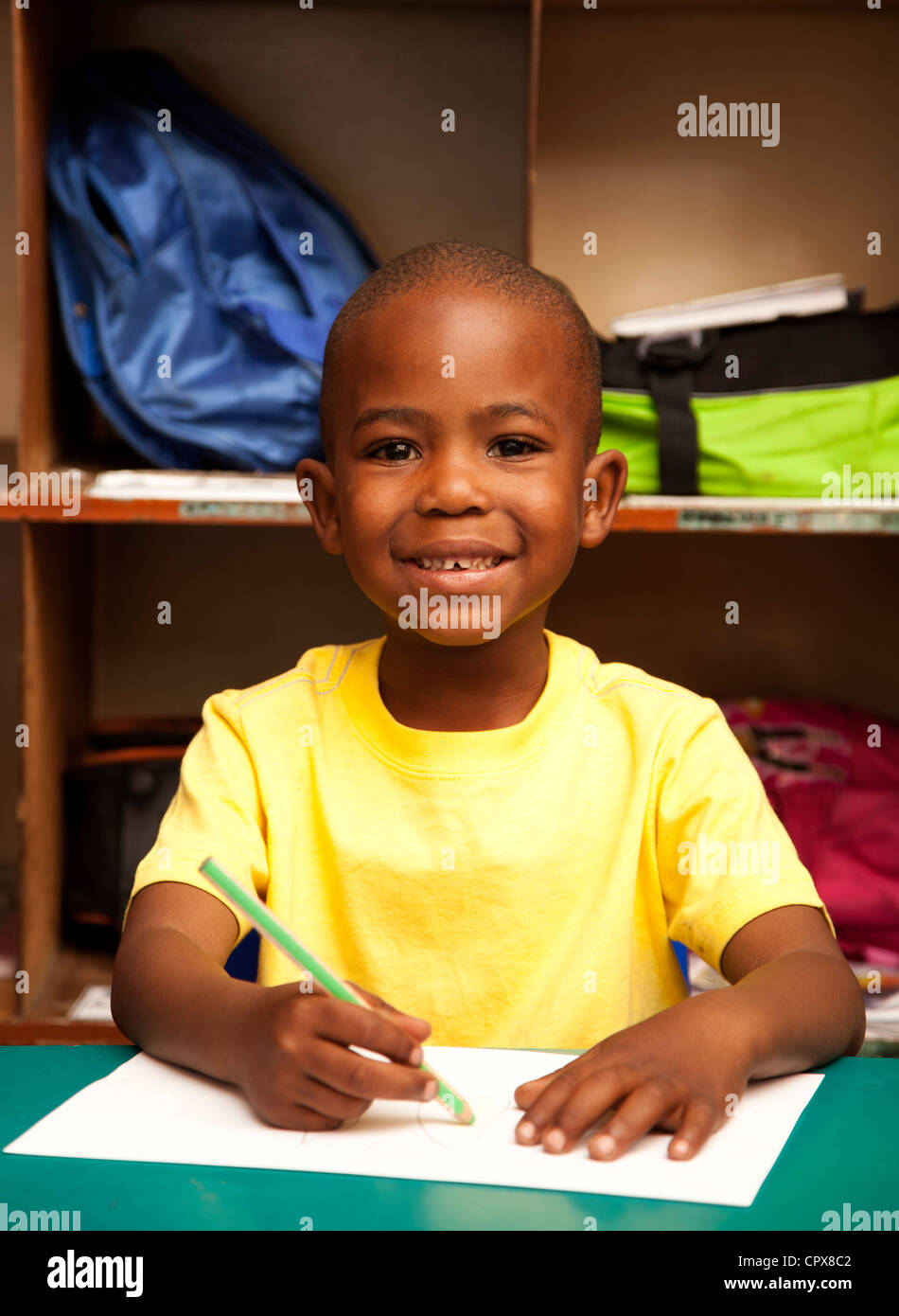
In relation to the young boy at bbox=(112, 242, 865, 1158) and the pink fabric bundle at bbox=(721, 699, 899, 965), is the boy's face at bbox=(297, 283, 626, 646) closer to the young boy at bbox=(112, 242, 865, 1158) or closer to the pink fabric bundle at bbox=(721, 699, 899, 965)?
the young boy at bbox=(112, 242, 865, 1158)

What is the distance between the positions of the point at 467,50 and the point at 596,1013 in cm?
183

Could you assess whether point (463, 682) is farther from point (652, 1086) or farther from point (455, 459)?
point (652, 1086)

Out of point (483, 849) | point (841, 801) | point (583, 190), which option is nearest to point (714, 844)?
point (483, 849)

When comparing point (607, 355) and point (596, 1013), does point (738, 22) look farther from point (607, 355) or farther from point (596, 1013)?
point (596, 1013)

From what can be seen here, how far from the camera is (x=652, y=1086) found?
646 mm

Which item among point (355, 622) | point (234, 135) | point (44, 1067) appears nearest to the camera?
point (44, 1067)

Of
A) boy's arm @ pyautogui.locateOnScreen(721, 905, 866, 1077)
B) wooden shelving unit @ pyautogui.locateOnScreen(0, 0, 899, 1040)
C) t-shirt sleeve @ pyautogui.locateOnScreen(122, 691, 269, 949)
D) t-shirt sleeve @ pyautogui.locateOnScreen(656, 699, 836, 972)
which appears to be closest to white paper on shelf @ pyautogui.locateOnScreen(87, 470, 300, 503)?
wooden shelving unit @ pyautogui.locateOnScreen(0, 0, 899, 1040)

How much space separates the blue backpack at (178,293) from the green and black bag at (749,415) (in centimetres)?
47

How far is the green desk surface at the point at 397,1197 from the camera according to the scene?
53 centimetres

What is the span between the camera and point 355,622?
7.87 ft

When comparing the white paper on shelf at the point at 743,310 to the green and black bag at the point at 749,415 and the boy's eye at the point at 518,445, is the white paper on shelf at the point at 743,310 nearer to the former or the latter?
the green and black bag at the point at 749,415

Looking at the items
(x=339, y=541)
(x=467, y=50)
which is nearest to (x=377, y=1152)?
(x=339, y=541)

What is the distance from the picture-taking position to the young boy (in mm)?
956

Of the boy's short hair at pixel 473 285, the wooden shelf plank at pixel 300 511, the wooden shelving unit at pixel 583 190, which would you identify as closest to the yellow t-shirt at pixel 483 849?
the boy's short hair at pixel 473 285
